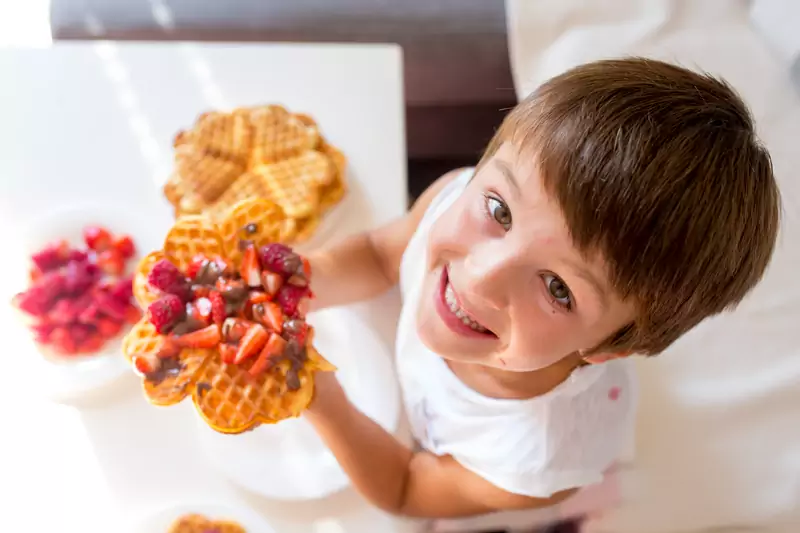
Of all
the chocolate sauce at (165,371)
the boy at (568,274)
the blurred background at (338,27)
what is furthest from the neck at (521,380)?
the blurred background at (338,27)

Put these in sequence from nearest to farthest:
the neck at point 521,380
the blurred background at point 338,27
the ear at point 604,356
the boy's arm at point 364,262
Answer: the ear at point 604,356 → the neck at point 521,380 → the boy's arm at point 364,262 → the blurred background at point 338,27

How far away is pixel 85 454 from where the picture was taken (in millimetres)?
772

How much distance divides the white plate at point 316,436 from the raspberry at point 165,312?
141 millimetres

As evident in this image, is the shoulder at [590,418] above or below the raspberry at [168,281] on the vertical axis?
below

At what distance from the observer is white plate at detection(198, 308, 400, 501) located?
77 centimetres

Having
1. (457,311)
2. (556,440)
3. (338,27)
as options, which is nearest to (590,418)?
(556,440)

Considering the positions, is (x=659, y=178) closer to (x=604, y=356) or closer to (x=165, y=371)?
(x=604, y=356)

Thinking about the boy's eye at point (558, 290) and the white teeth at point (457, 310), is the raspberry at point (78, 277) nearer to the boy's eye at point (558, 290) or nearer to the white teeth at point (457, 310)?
the white teeth at point (457, 310)

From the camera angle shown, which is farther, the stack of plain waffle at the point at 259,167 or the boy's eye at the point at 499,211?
the stack of plain waffle at the point at 259,167

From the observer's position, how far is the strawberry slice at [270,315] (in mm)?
697

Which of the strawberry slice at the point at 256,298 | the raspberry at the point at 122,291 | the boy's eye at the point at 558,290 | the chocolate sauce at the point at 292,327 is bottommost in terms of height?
the raspberry at the point at 122,291

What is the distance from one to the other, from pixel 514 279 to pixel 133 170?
0.55 meters

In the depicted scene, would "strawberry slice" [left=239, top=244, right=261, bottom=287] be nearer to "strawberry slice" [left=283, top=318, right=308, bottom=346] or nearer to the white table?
"strawberry slice" [left=283, top=318, right=308, bottom=346]

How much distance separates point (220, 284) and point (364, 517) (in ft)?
0.93
